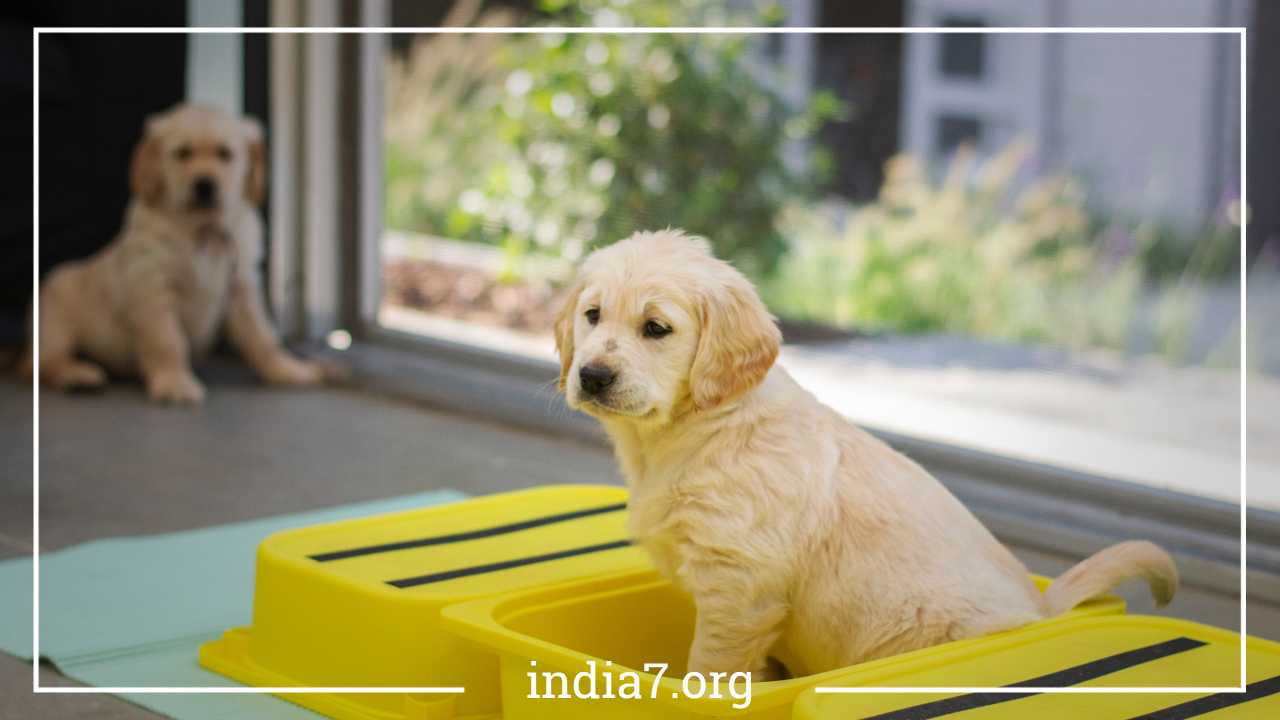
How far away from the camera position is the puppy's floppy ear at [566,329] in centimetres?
213

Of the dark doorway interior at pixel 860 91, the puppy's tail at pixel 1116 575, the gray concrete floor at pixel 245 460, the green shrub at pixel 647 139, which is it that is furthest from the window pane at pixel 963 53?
the puppy's tail at pixel 1116 575

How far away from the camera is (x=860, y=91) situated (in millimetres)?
5180

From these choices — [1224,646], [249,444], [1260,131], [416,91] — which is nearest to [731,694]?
[1224,646]

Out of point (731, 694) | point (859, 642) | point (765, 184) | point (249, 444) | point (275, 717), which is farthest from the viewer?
point (765, 184)

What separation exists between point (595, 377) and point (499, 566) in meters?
0.62

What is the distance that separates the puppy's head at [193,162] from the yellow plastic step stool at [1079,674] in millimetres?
3369

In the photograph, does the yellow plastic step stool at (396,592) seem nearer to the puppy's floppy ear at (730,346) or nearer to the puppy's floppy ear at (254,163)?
the puppy's floppy ear at (730,346)

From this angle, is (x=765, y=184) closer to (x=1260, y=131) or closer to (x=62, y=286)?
(x=1260, y=131)

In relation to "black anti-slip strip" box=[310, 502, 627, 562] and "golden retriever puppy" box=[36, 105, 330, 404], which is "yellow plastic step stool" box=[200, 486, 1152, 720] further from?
"golden retriever puppy" box=[36, 105, 330, 404]

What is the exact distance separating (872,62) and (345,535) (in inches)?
120

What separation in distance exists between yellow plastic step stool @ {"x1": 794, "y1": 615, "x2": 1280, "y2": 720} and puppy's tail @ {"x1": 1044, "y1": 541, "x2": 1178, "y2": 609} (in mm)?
66

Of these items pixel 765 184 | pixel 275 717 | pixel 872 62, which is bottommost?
pixel 275 717

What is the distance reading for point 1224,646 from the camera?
7.34ft

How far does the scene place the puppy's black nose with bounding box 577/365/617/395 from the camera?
78.7 inches
